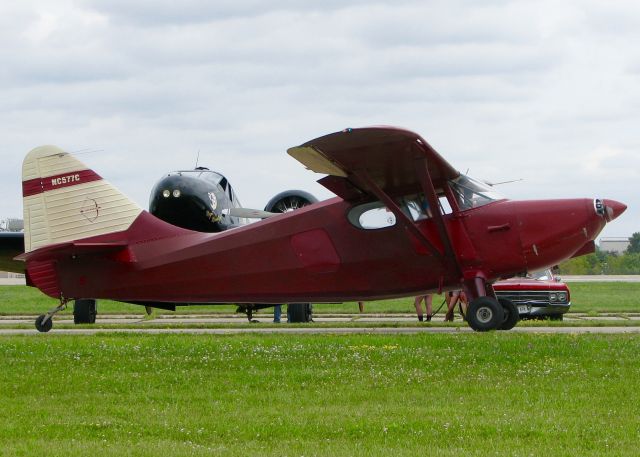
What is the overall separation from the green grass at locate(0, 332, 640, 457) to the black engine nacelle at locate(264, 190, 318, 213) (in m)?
13.1

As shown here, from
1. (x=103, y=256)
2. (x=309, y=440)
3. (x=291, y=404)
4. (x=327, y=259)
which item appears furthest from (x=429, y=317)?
(x=309, y=440)

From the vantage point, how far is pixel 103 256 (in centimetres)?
1966

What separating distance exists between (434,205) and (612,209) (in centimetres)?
289

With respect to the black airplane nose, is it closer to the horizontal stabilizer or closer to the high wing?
the high wing

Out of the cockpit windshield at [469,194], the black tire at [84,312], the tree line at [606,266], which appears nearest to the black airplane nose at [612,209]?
the cockpit windshield at [469,194]

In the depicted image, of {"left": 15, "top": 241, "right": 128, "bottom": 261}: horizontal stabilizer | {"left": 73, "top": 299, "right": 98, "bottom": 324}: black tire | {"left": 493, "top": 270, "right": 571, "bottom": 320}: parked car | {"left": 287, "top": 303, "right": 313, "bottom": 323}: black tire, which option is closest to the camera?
{"left": 15, "top": 241, "right": 128, "bottom": 261}: horizontal stabilizer

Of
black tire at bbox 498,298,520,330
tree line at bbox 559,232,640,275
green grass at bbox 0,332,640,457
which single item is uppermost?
tree line at bbox 559,232,640,275

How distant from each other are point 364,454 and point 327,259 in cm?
1082

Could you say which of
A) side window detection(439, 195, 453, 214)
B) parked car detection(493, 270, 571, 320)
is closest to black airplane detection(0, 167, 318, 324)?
parked car detection(493, 270, 571, 320)

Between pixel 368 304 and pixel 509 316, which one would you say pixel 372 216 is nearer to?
pixel 509 316

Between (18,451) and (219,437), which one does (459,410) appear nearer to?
(219,437)

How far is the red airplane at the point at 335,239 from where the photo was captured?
17.1 m

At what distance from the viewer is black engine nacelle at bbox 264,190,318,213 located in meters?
27.6

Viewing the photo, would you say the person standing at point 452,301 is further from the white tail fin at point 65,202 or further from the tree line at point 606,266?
the tree line at point 606,266
